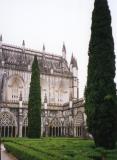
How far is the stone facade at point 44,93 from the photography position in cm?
3784

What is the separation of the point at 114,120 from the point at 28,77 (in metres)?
30.5

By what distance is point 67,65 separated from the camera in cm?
5250

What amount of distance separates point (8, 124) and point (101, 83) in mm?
22649

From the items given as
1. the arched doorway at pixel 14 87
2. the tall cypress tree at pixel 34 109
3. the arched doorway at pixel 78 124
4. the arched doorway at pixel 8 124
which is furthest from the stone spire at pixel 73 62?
the tall cypress tree at pixel 34 109

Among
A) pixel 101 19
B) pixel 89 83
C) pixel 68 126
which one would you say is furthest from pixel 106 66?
pixel 68 126

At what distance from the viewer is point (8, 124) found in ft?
123

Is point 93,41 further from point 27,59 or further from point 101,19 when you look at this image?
point 27,59

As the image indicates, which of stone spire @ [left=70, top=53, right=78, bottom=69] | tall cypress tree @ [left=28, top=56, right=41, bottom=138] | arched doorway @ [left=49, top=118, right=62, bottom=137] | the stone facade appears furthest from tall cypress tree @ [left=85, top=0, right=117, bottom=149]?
stone spire @ [left=70, top=53, right=78, bottom=69]

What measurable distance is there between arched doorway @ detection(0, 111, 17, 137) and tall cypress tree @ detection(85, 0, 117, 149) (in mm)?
20745

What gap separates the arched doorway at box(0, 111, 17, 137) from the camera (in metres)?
37.2

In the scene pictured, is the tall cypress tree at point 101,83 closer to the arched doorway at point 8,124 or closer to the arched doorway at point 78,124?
the arched doorway at point 78,124

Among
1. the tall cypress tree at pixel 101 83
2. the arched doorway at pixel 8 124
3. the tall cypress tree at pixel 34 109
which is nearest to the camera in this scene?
the tall cypress tree at pixel 101 83

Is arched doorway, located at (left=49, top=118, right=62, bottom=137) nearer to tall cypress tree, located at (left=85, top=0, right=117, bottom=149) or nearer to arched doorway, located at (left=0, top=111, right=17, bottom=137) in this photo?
arched doorway, located at (left=0, top=111, right=17, bottom=137)

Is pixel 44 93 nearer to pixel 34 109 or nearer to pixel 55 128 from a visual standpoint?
pixel 55 128
